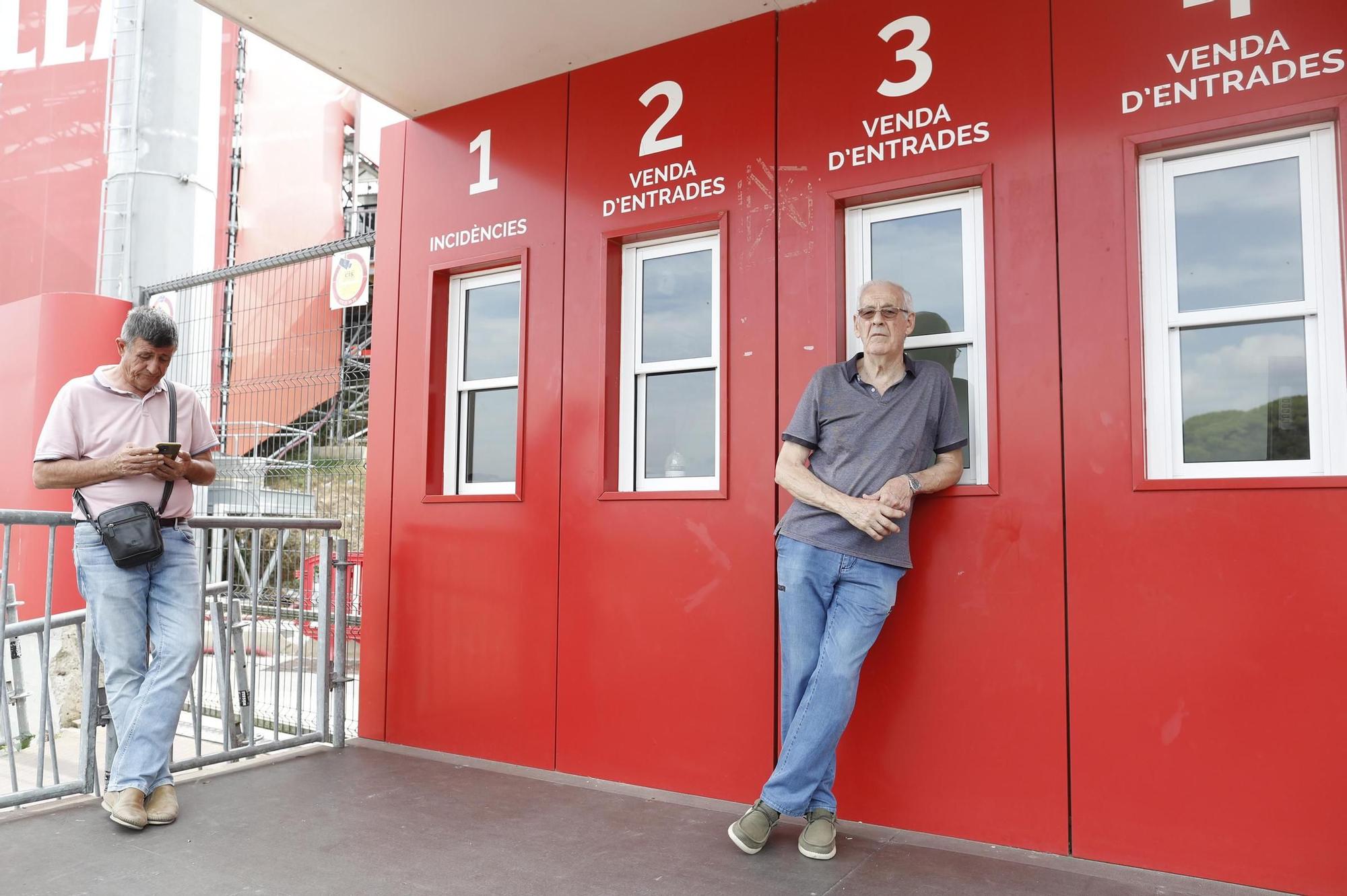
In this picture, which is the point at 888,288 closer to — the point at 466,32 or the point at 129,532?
the point at 466,32

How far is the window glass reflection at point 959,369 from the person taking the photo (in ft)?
11.8

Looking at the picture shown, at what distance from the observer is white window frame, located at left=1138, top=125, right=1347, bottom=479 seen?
2990mm

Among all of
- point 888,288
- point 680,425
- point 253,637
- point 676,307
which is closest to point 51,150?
point 253,637

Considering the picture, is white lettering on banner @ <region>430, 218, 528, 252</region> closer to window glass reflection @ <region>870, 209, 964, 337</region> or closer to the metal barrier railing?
the metal barrier railing

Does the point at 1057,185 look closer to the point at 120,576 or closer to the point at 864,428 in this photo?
the point at 864,428

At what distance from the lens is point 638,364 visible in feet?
14.7

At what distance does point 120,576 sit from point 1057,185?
3890 mm

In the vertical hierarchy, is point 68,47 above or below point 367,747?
above

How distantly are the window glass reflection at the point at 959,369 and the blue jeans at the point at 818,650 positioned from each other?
0.61 meters

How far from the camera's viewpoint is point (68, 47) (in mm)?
11883

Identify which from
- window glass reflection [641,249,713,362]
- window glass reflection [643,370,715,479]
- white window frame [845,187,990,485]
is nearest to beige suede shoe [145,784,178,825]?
window glass reflection [643,370,715,479]

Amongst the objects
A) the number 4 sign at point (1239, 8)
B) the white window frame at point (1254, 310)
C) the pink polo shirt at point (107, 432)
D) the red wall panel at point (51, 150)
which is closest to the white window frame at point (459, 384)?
the pink polo shirt at point (107, 432)

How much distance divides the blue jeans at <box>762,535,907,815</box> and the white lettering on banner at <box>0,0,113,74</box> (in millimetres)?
12512

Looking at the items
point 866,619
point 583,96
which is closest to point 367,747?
point 866,619
